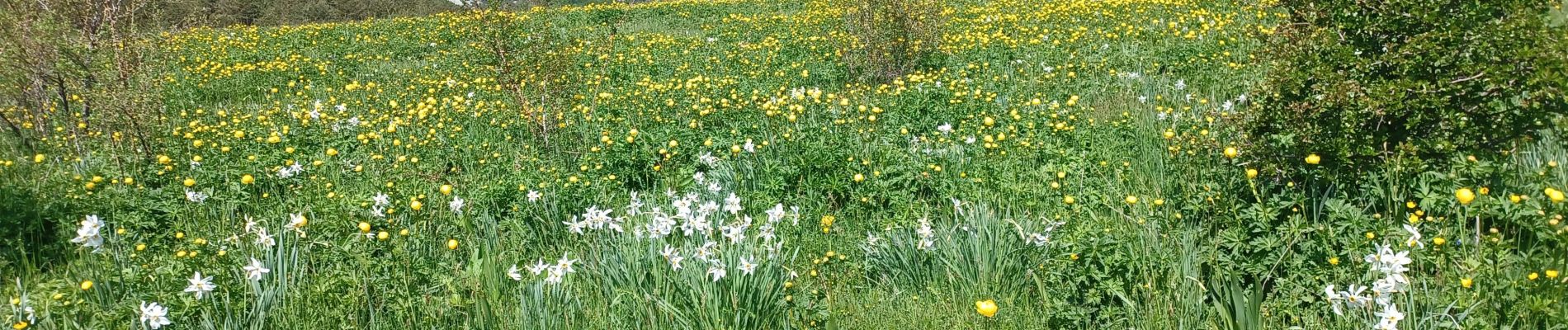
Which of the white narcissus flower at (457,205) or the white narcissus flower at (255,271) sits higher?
the white narcissus flower at (255,271)

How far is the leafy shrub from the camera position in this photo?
757 centimetres

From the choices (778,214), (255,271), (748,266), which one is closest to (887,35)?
(778,214)

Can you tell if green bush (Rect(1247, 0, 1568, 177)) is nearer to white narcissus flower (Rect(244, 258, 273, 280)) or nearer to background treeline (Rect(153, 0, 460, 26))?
white narcissus flower (Rect(244, 258, 273, 280))

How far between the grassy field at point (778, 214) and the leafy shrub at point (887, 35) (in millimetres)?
288

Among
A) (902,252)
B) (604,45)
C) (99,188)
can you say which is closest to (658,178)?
(902,252)

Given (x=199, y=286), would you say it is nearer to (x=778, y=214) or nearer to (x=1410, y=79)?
(x=778, y=214)

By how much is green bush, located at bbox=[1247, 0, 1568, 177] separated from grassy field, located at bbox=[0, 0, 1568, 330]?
13cm

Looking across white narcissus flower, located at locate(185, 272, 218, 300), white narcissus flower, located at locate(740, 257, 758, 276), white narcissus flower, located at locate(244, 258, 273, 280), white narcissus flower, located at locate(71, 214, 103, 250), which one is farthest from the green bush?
white narcissus flower, located at locate(71, 214, 103, 250)

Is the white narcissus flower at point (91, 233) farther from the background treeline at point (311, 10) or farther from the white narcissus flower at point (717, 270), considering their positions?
the background treeline at point (311, 10)

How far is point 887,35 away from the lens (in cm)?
764

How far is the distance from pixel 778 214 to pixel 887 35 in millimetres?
4524

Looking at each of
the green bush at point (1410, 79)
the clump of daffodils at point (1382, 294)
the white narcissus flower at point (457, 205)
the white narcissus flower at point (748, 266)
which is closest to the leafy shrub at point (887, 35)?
the white narcissus flower at point (457, 205)

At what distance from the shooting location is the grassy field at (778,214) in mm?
2777

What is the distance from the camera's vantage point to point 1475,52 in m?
3.08
